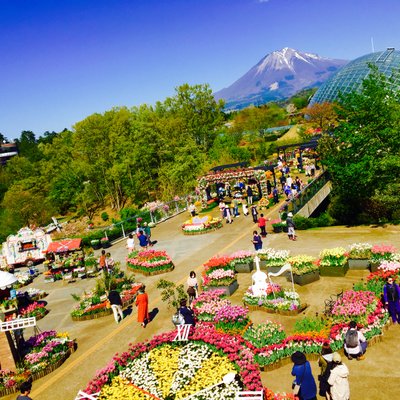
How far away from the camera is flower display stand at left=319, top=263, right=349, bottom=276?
1540 centimetres

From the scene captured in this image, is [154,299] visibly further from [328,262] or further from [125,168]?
[125,168]

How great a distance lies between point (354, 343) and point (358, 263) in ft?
22.4

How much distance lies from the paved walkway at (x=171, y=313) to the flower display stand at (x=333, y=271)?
267 millimetres

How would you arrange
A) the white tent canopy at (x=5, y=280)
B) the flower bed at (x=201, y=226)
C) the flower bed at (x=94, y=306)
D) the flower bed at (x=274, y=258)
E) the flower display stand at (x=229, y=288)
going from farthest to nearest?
the flower bed at (x=201, y=226) → the flower bed at (x=274, y=258) → the flower bed at (x=94, y=306) → the flower display stand at (x=229, y=288) → the white tent canopy at (x=5, y=280)

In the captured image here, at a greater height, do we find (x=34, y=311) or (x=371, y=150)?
(x=371, y=150)

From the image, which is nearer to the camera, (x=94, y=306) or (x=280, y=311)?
(x=280, y=311)

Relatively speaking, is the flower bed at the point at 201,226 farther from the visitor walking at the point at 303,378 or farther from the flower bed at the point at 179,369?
the visitor walking at the point at 303,378

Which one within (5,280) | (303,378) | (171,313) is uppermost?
(5,280)

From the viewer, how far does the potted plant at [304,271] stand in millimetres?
15094

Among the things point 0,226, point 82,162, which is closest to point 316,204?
point 82,162

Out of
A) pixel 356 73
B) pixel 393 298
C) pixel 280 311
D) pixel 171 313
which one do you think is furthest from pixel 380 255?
pixel 356 73

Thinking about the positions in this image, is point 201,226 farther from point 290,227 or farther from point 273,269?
point 273,269

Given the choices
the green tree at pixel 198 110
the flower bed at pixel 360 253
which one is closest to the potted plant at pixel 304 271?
the flower bed at pixel 360 253

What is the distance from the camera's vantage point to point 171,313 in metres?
14.5
